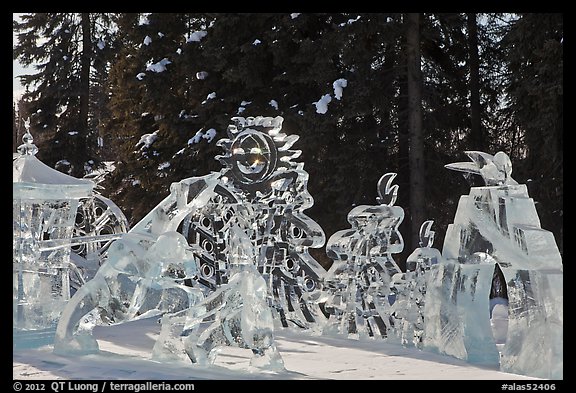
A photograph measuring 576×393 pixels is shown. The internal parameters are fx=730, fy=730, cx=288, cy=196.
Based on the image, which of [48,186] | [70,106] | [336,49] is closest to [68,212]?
[48,186]

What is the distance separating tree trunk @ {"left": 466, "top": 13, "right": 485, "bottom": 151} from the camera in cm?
1220

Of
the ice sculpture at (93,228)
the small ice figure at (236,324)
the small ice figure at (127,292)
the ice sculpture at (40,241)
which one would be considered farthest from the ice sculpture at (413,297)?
the ice sculpture at (93,228)

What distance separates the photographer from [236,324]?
4445 mm

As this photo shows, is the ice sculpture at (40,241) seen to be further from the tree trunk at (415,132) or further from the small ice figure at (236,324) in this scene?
the tree trunk at (415,132)

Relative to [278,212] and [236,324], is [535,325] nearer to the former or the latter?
[236,324]

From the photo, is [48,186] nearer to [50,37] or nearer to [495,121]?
[495,121]

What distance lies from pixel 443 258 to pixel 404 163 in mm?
7067

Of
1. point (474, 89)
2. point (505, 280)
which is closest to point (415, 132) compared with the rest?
point (474, 89)

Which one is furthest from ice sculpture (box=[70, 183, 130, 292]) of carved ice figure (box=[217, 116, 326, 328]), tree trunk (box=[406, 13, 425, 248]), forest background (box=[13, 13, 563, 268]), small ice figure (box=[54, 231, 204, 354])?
tree trunk (box=[406, 13, 425, 248])

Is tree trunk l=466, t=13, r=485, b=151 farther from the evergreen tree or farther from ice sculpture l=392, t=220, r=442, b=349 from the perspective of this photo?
ice sculpture l=392, t=220, r=442, b=349

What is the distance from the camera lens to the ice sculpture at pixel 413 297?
5285 millimetres

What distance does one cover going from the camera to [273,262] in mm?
6219

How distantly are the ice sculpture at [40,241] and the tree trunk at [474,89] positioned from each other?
795 cm

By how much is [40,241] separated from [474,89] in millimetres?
8529
